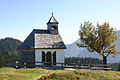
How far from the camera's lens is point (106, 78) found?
16.7 metres

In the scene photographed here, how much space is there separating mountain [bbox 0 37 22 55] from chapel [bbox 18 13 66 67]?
116 meters

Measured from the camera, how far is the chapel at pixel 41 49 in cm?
3328

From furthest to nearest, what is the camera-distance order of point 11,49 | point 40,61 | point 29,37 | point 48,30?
1. point 11,49
2. point 48,30
3. point 29,37
4. point 40,61

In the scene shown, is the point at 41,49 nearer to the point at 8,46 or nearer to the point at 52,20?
the point at 52,20

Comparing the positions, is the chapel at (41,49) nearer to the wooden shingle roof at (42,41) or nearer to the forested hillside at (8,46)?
the wooden shingle roof at (42,41)

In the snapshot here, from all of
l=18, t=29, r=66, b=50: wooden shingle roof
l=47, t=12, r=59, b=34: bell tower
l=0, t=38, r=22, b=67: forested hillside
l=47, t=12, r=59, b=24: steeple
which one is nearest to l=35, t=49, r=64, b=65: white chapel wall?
l=18, t=29, r=66, b=50: wooden shingle roof

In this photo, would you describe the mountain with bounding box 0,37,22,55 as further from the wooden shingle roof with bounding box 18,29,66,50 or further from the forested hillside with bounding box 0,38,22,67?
the wooden shingle roof with bounding box 18,29,66,50

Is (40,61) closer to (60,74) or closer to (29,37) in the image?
(29,37)

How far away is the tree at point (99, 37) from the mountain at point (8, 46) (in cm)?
11919

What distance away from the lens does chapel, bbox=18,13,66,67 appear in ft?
109

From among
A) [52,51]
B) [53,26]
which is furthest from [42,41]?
[53,26]

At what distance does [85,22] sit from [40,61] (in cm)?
1229

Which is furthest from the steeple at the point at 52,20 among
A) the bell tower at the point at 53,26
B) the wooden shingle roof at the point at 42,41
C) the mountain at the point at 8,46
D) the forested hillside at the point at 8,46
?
the mountain at the point at 8,46

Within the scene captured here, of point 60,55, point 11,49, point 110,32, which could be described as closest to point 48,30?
point 60,55
